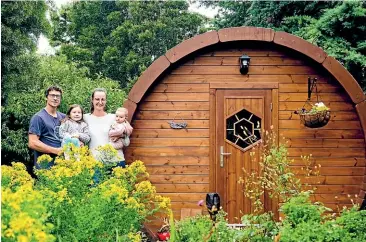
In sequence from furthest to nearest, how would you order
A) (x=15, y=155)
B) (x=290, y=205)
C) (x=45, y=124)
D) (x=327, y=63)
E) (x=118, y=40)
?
(x=118, y=40), (x=15, y=155), (x=327, y=63), (x=45, y=124), (x=290, y=205)

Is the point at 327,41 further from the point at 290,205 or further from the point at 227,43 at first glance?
the point at 290,205

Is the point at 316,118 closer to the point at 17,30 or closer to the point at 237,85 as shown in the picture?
the point at 237,85

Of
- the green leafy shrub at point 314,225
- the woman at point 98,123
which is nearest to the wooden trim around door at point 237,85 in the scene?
the woman at point 98,123

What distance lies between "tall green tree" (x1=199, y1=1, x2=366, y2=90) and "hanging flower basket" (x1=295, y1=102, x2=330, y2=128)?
408cm

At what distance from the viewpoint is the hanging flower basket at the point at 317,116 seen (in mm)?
7277

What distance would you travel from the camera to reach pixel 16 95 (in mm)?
12219

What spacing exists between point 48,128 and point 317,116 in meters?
3.34

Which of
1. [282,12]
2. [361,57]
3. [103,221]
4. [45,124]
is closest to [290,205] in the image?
[103,221]

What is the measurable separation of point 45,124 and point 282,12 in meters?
10.1

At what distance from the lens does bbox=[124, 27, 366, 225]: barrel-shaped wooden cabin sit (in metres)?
7.88

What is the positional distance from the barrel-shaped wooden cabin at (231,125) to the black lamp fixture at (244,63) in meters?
0.07

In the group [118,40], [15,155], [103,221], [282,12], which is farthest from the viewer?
[118,40]

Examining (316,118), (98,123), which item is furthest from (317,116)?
(98,123)

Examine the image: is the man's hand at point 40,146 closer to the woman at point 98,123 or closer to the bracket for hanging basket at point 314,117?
the woman at point 98,123
